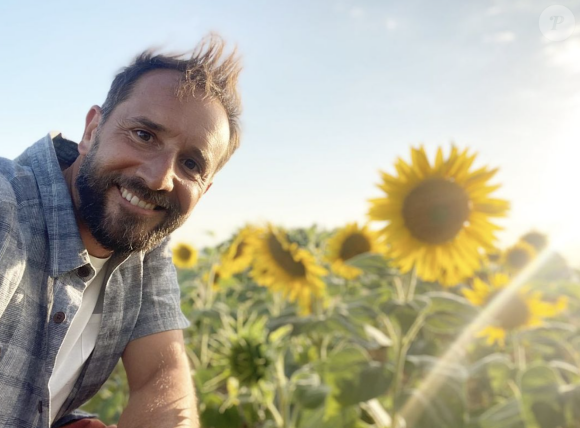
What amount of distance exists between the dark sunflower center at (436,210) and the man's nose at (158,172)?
1280mm

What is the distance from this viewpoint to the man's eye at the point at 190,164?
1.71 meters

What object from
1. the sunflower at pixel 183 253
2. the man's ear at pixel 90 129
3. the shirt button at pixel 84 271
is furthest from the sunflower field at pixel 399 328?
the sunflower at pixel 183 253

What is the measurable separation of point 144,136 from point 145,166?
0.35 feet

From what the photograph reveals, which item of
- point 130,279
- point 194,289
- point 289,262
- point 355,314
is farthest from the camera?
point 194,289

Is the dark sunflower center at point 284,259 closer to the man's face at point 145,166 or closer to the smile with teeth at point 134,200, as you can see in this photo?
the man's face at point 145,166

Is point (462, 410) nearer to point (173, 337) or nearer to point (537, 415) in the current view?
point (537, 415)

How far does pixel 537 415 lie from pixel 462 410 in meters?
0.31

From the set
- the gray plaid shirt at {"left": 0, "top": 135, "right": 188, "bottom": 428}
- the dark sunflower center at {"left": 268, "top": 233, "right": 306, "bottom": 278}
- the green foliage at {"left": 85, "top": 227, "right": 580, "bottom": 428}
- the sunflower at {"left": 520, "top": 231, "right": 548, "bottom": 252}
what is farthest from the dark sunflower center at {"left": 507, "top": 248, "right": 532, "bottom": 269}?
the gray plaid shirt at {"left": 0, "top": 135, "right": 188, "bottom": 428}

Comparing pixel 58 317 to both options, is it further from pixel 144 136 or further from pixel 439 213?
pixel 439 213

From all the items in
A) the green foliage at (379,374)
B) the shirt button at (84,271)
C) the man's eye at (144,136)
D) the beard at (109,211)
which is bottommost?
the green foliage at (379,374)

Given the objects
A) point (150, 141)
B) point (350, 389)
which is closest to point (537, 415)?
point (350, 389)

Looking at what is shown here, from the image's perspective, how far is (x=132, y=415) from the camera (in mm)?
1717

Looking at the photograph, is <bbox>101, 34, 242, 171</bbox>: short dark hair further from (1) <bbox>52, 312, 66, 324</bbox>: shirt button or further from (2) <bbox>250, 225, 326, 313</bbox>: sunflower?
Answer: (2) <bbox>250, 225, 326, 313</bbox>: sunflower

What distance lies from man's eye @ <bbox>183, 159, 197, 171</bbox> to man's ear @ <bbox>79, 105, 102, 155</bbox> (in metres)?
0.32
